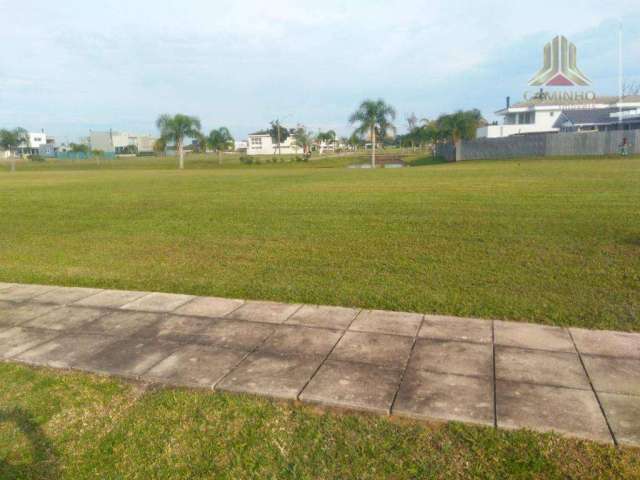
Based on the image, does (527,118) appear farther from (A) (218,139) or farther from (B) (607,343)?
(B) (607,343)

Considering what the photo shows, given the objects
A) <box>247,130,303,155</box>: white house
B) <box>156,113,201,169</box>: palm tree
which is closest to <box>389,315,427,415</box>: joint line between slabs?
<box>156,113,201,169</box>: palm tree

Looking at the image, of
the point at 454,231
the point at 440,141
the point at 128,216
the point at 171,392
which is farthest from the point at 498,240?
the point at 440,141

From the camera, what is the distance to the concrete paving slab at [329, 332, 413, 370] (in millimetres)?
3932

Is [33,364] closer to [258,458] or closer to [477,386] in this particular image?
[258,458]

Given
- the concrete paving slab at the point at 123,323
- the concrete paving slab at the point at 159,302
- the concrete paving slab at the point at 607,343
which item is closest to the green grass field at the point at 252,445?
the concrete paving slab at the point at 123,323

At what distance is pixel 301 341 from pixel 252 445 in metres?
1.50

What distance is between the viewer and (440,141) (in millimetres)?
59500

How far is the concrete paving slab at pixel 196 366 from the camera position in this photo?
372 centimetres

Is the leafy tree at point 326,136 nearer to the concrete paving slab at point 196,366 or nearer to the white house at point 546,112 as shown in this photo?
the white house at point 546,112

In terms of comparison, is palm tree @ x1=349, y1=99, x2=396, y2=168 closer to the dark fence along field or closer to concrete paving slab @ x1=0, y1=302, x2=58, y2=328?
the dark fence along field

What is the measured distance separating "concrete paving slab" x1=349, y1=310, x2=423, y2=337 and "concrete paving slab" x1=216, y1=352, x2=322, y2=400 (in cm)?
82

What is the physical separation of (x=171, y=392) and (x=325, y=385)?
42.9 inches

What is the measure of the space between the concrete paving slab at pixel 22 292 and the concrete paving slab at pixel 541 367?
5.41m

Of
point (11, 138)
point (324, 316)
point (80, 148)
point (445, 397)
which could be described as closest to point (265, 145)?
point (80, 148)
